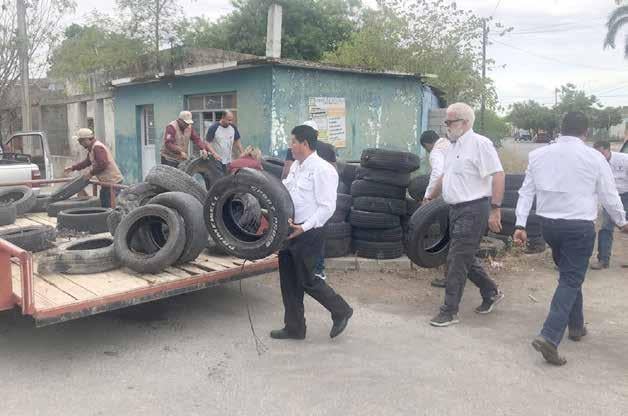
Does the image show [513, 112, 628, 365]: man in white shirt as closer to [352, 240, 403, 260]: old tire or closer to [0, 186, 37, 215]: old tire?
[352, 240, 403, 260]: old tire

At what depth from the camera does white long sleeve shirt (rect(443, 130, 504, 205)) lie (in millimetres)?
5086

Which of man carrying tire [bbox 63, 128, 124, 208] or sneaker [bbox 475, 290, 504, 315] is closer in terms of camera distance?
sneaker [bbox 475, 290, 504, 315]

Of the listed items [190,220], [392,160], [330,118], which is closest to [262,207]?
[190,220]

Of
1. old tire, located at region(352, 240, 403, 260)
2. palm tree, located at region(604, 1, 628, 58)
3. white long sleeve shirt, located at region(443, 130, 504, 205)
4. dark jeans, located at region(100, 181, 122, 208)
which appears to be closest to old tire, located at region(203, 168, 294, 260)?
white long sleeve shirt, located at region(443, 130, 504, 205)

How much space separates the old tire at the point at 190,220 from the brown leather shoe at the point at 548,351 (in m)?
3.02

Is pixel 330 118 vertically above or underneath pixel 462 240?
above

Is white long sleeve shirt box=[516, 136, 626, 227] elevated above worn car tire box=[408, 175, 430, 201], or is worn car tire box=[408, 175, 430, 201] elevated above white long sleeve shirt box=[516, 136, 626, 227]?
white long sleeve shirt box=[516, 136, 626, 227]

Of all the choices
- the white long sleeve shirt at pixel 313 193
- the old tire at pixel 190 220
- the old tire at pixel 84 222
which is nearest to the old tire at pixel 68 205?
the old tire at pixel 84 222

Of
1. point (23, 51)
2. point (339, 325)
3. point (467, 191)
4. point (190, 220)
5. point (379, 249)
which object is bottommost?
point (339, 325)

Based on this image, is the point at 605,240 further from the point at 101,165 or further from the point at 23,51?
the point at 23,51

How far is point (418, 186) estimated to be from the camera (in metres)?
7.64

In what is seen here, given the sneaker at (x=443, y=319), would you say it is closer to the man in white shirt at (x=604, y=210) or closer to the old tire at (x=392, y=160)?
the old tire at (x=392, y=160)

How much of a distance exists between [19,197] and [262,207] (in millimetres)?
5290

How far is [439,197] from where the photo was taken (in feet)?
19.7
